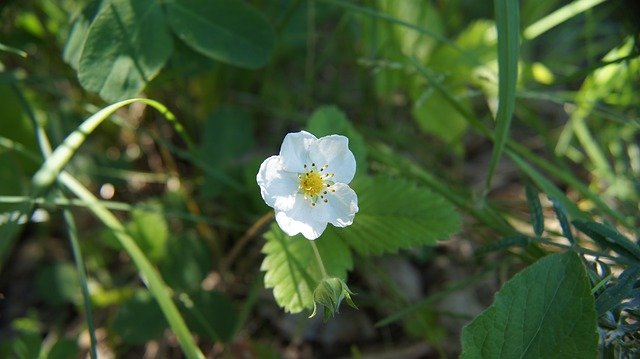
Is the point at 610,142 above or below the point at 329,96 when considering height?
above

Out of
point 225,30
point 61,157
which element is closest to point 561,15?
point 225,30

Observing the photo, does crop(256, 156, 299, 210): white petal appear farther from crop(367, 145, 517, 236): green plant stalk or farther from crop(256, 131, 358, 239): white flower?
crop(367, 145, 517, 236): green plant stalk

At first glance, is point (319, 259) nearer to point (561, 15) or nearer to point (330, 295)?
point (330, 295)

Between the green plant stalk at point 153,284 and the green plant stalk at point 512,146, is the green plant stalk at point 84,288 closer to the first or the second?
the green plant stalk at point 153,284

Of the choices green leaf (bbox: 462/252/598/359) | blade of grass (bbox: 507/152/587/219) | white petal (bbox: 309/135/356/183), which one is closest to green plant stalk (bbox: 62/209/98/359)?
white petal (bbox: 309/135/356/183)

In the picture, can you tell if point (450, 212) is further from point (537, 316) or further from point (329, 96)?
point (329, 96)

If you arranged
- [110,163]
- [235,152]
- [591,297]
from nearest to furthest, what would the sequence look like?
[591,297]
[235,152]
[110,163]

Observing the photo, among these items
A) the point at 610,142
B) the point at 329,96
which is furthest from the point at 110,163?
the point at 610,142
